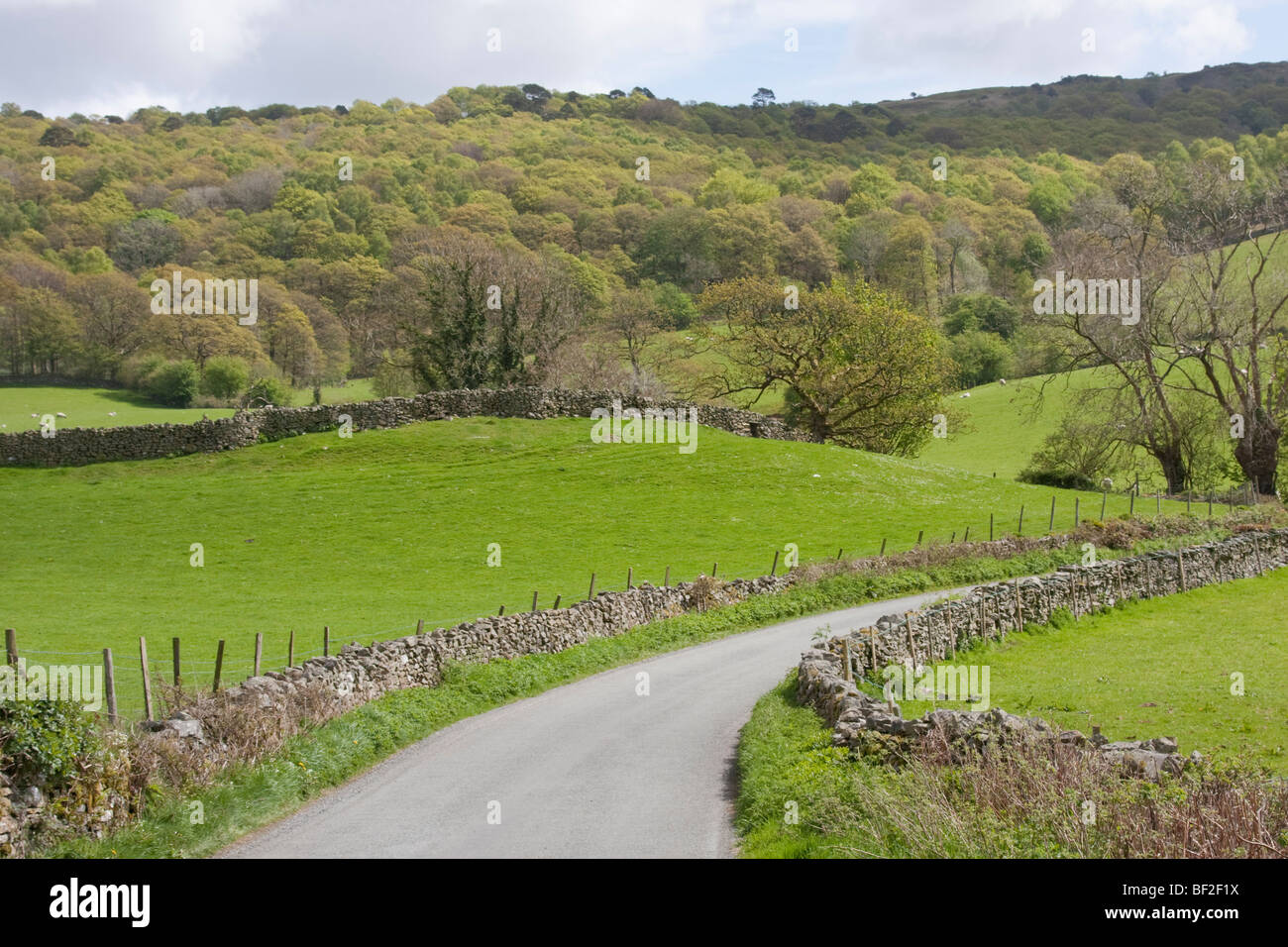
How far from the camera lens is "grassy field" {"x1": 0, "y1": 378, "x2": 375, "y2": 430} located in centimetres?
6794

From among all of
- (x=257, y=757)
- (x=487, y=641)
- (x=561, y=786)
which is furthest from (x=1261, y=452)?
(x=257, y=757)

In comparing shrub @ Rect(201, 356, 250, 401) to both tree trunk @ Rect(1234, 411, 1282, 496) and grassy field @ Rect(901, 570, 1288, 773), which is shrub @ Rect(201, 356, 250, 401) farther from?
tree trunk @ Rect(1234, 411, 1282, 496)

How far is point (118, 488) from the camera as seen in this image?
45.3 metres

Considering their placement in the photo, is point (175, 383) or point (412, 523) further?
point (175, 383)

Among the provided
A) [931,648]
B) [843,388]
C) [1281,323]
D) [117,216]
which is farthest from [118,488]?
[117,216]

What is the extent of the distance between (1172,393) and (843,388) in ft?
64.0

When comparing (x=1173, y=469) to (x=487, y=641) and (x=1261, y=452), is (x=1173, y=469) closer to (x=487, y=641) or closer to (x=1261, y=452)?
(x=1261, y=452)

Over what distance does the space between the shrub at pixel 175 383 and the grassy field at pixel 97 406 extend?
45.6 inches

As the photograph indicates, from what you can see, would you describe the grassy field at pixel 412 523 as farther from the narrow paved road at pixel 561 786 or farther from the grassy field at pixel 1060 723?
the grassy field at pixel 1060 723

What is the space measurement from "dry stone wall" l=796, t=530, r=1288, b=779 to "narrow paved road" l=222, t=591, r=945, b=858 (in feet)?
6.51

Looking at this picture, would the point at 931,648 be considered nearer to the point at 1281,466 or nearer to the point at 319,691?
the point at 319,691

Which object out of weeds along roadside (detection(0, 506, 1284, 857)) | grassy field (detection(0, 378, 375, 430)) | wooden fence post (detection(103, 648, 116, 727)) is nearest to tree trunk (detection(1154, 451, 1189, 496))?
weeds along roadside (detection(0, 506, 1284, 857))

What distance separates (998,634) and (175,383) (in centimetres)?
6856

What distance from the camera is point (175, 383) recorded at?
79.4m
